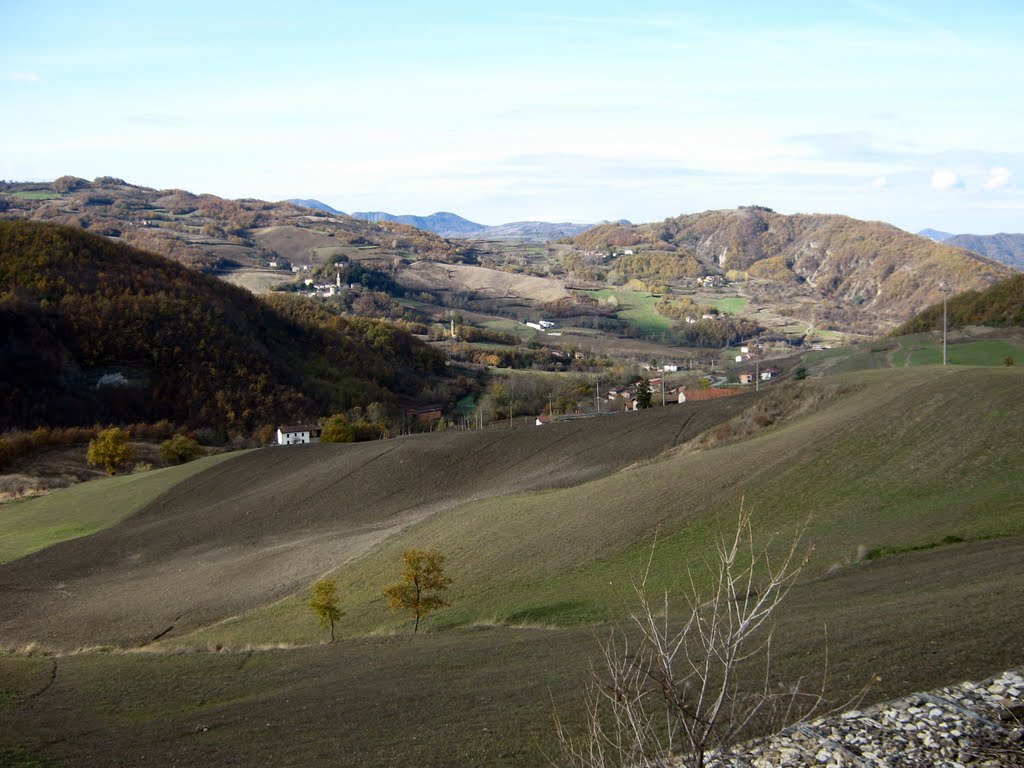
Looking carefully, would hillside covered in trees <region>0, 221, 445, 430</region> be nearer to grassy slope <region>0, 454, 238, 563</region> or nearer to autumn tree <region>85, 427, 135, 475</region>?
autumn tree <region>85, 427, 135, 475</region>

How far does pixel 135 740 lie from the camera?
16.0 meters

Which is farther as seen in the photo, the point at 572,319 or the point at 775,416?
the point at 572,319

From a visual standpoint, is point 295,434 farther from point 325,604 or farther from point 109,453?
point 325,604

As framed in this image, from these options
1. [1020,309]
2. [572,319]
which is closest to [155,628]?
[1020,309]

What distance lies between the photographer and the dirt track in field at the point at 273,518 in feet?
108

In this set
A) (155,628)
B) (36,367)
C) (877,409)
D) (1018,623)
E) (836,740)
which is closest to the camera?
(836,740)

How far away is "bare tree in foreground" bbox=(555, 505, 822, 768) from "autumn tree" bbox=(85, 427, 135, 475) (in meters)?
59.2

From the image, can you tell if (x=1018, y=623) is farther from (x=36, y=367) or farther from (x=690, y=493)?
(x=36, y=367)

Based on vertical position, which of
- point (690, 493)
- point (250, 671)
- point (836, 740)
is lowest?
point (250, 671)

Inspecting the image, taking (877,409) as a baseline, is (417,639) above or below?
below

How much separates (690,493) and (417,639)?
1331 centimetres

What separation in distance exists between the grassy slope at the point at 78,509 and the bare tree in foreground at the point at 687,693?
3752 cm

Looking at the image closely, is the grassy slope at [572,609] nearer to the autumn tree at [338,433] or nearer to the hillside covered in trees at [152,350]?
the autumn tree at [338,433]

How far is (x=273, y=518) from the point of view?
45281 mm
